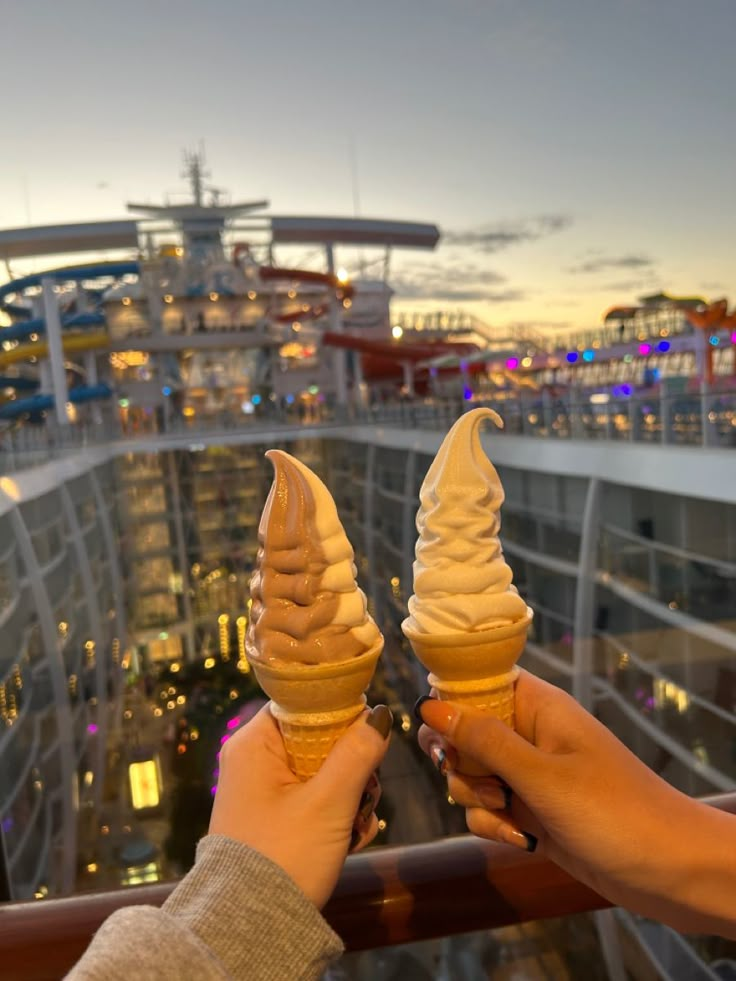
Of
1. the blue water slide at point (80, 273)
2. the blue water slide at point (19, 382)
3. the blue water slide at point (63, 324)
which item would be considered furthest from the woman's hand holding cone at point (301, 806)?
the blue water slide at point (19, 382)

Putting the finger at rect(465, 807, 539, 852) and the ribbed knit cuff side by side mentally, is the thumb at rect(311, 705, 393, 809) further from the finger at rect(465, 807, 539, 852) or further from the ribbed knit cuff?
the finger at rect(465, 807, 539, 852)

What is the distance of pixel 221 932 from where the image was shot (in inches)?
25.9

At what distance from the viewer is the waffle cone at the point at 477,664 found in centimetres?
101

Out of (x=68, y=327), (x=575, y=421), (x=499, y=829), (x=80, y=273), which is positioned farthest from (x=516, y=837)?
(x=68, y=327)

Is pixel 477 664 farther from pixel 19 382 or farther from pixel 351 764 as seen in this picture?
pixel 19 382

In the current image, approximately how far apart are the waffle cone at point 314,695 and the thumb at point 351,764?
120mm

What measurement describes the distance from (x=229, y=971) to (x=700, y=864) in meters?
0.51

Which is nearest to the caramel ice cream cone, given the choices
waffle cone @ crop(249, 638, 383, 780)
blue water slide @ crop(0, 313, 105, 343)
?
waffle cone @ crop(249, 638, 383, 780)

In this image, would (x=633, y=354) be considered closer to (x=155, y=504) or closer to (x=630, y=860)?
(x=155, y=504)

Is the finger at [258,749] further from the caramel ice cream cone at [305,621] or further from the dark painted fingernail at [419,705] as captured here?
the dark painted fingernail at [419,705]

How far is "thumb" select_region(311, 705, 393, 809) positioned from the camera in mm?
756

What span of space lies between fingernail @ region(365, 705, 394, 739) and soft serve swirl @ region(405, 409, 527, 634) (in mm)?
181

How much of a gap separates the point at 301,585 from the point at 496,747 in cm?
31

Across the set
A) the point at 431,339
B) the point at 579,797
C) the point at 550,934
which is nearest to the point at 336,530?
the point at 579,797
